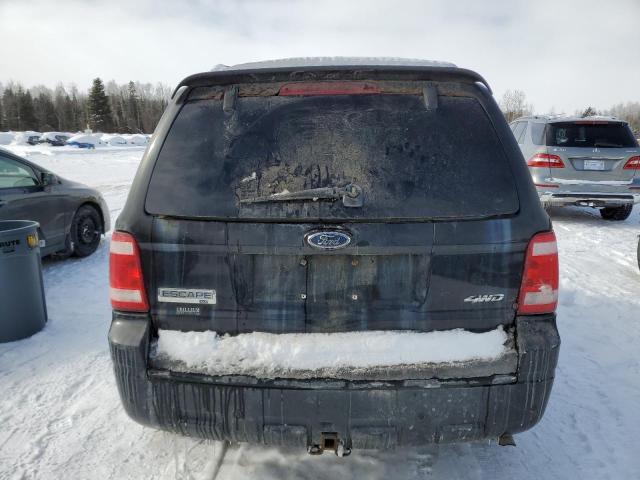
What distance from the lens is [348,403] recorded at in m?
1.90

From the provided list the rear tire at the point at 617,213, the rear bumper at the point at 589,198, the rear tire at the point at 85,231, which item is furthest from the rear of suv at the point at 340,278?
the rear tire at the point at 617,213

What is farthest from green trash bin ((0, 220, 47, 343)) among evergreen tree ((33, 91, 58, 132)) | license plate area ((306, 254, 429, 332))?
evergreen tree ((33, 91, 58, 132))

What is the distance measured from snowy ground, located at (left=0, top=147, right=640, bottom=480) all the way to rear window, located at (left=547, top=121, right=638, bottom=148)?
5.04m

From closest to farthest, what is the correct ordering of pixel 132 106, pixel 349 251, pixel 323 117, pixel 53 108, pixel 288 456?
pixel 349 251 → pixel 323 117 → pixel 288 456 → pixel 53 108 → pixel 132 106

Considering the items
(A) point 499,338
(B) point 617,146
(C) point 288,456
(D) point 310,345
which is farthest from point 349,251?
(B) point 617,146

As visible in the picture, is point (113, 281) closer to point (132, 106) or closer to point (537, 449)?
point (537, 449)

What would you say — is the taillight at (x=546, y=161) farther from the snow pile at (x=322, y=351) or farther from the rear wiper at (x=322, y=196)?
the rear wiper at (x=322, y=196)

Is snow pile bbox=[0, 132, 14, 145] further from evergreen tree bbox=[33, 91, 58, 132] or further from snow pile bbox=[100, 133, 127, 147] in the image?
evergreen tree bbox=[33, 91, 58, 132]

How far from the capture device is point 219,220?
1.94m

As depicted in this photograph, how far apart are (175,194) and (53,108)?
109242 millimetres

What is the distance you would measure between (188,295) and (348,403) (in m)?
0.84

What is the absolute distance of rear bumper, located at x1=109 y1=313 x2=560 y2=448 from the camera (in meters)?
1.90

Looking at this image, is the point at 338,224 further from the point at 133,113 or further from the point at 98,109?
the point at 133,113

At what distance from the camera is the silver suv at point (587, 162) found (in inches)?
334
